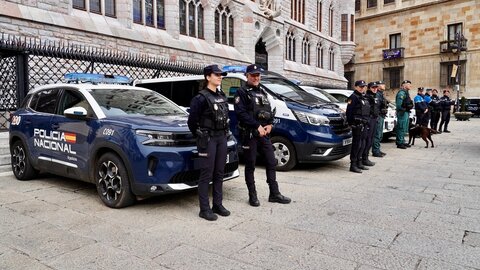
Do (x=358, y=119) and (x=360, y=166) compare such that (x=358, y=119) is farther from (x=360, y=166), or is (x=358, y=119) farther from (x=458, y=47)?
(x=458, y=47)

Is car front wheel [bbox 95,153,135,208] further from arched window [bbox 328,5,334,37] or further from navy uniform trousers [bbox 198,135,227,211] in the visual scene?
arched window [bbox 328,5,334,37]

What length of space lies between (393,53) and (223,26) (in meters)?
26.9

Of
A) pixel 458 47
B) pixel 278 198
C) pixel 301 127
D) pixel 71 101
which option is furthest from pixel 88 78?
pixel 458 47

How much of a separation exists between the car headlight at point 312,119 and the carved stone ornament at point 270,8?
18660mm

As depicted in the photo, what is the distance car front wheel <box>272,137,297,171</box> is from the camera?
24.0 feet

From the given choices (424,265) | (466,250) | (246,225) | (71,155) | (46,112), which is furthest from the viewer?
(46,112)

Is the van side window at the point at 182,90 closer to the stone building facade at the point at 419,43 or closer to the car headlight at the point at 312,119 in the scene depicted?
the car headlight at the point at 312,119

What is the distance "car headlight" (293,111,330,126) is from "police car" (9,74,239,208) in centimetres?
219

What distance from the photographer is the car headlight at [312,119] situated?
7.10m

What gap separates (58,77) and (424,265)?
12.7 m

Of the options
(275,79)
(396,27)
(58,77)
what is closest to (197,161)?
(275,79)

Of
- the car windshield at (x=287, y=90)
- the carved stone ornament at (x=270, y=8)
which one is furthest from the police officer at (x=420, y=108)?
the carved stone ornament at (x=270, y=8)

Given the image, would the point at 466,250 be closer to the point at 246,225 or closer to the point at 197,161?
the point at 246,225

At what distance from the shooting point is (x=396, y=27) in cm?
4238
